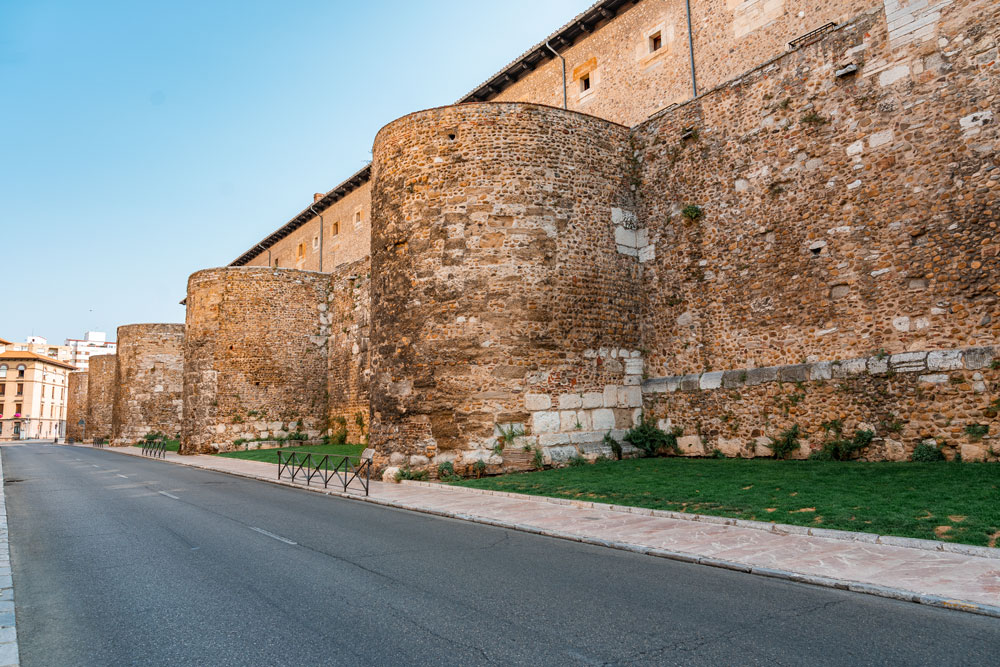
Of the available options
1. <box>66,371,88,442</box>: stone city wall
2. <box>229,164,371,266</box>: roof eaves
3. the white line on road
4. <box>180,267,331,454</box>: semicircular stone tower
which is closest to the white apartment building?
<box>66,371,88,442</box>: stone city wall

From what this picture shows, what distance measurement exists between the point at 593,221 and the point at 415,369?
5.17 metres

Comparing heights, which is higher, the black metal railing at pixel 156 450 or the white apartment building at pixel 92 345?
the white apartment building at pixel 92 345

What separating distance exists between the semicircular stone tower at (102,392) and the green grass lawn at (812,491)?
41.6 m

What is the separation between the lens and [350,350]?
23359mm

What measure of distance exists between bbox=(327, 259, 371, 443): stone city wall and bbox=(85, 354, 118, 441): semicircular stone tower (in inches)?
1068

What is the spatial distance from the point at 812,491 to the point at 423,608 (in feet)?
20.1

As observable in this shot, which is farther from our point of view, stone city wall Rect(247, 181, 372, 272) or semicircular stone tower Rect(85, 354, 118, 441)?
semicircular stone tower Rect(85, 354, 118, 441)

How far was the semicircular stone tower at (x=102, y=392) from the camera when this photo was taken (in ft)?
141

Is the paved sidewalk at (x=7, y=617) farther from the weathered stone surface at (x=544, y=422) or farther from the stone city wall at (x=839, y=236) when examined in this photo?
the stone city wall at (x=839, y=236)

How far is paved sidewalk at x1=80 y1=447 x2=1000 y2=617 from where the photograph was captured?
15.1 feet

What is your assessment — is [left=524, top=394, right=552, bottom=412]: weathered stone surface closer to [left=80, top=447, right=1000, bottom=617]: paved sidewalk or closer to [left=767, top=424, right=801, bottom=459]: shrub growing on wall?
[left=80, top=447, right=1000, bottom=617]: paved sidewalk

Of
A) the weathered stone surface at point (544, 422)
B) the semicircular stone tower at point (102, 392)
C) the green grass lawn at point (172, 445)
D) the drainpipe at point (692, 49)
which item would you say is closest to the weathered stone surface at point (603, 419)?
the weathered stone surface at point (544, 422)

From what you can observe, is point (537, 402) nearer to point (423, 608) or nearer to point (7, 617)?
point (423, 608)

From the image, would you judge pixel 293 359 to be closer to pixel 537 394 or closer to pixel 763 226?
pixel 537 394
